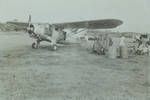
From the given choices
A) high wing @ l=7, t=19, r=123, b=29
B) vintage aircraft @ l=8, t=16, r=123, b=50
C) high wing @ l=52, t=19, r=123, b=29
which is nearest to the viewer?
vintage aircraft @ l=8, t=16, r=123, b=50

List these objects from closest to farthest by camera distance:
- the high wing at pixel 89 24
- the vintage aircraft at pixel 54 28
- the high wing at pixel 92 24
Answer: the vintage aircraft at pixel 54 28 < the high wing at pixel 92 24 < the high wing at pixel 89 24

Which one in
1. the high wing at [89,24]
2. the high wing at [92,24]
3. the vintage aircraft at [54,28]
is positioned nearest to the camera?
the vintage aircraft at [54,28]

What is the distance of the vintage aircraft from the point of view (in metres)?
15.0

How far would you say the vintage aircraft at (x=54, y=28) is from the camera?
15031 millimetres

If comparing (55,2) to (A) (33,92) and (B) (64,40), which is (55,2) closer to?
(A) (33,92)

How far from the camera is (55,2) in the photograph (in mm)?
8391

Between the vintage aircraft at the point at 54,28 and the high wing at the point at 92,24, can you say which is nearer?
the vintage aircraft at the point at 54,28

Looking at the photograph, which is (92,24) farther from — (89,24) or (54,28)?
(54,28)

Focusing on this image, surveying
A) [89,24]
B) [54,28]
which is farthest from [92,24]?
[54,28]

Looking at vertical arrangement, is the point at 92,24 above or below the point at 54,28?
above

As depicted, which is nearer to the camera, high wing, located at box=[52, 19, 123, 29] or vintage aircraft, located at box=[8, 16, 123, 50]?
vintage aircraft, located at box=[8, 16, 123, 50]

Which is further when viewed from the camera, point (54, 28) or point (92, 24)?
point (54, 28)

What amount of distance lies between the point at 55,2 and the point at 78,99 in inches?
186

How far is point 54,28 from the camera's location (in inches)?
656
